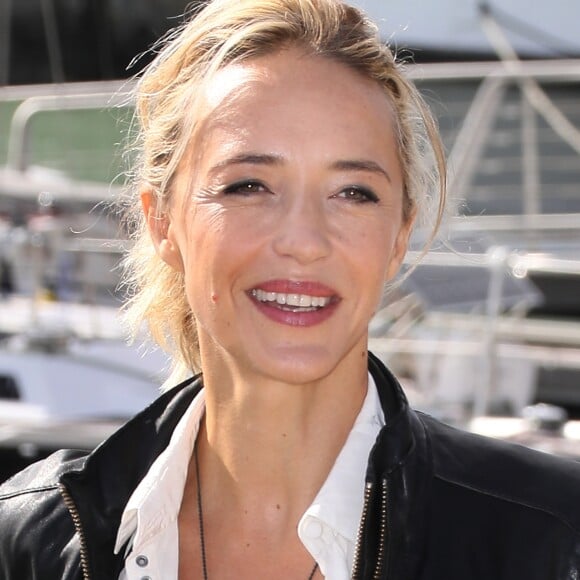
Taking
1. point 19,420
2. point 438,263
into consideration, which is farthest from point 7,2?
point 438,263

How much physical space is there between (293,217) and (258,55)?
24cm

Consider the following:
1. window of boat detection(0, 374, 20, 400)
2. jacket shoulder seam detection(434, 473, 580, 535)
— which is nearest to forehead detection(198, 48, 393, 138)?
jacket shoulder seam detection(434, 473, 580, 535)

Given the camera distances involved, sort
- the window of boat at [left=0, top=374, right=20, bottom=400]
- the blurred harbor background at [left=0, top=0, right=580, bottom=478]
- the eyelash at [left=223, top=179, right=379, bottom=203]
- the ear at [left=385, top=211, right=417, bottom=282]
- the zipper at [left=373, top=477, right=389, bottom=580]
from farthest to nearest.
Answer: the window of boat at [left=0, top=374, right=20, bottom=400]
the blurred harbor background at [left=0, top=0, right=580, bottom=478]
the ear at [left=385, top=211, right=417, bottom=282]
the eyelash at [left=223, top=179, right=379, bottom=203]
the zipper at [left=373, top=477, right=389, bottom=580]

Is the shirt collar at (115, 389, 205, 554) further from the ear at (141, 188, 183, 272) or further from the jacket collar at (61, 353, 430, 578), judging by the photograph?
the ear at (141, 188, 183, 272)

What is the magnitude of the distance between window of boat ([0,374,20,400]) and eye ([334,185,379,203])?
162 inches

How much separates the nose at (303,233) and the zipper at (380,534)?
28 centimetres

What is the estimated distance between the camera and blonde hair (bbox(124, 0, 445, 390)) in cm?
165

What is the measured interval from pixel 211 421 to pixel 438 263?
3066 mm

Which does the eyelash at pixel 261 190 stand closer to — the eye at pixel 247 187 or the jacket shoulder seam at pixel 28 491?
the eye at pixel 247 187

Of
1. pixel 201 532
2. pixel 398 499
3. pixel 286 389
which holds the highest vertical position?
pixel 286 389

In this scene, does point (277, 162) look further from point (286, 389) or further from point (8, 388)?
point (8, 388)

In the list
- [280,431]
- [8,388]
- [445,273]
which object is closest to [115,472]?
[280,431]

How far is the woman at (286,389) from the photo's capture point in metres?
1.52

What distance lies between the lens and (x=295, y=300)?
155 cm
